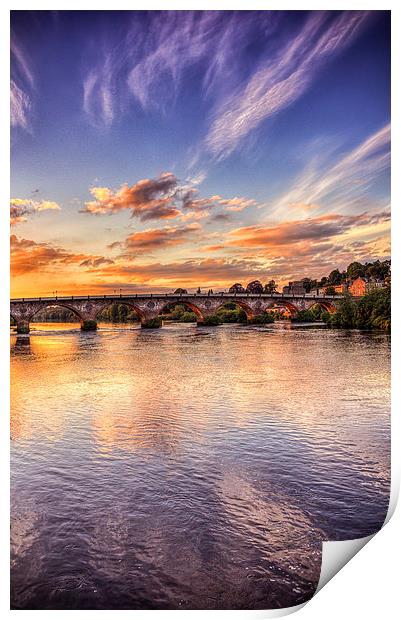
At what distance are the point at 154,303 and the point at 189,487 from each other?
44.5ft

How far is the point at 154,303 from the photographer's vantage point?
1677 cm

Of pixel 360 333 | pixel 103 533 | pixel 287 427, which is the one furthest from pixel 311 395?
pixel 360 333

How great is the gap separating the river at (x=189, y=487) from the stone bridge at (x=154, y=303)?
758cm

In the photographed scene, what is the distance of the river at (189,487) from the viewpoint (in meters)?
2.45

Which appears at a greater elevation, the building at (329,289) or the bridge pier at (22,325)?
the building at (329,289)

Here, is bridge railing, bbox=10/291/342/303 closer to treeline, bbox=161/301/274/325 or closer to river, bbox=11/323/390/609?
treeline, bbox=161/301/274/325

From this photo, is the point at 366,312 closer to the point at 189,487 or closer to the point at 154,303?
the point at 154,303

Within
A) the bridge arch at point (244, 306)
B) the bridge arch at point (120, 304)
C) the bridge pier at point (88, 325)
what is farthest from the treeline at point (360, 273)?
the bridge pier at point (88, 325)

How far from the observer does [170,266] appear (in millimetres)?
10000

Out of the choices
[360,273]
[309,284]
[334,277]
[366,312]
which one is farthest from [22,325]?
[366,312]

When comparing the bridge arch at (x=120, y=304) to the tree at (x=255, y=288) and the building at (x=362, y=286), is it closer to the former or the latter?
the tree at (x=255, y=288)

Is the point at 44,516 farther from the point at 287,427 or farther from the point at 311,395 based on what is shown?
the point at 311,395
